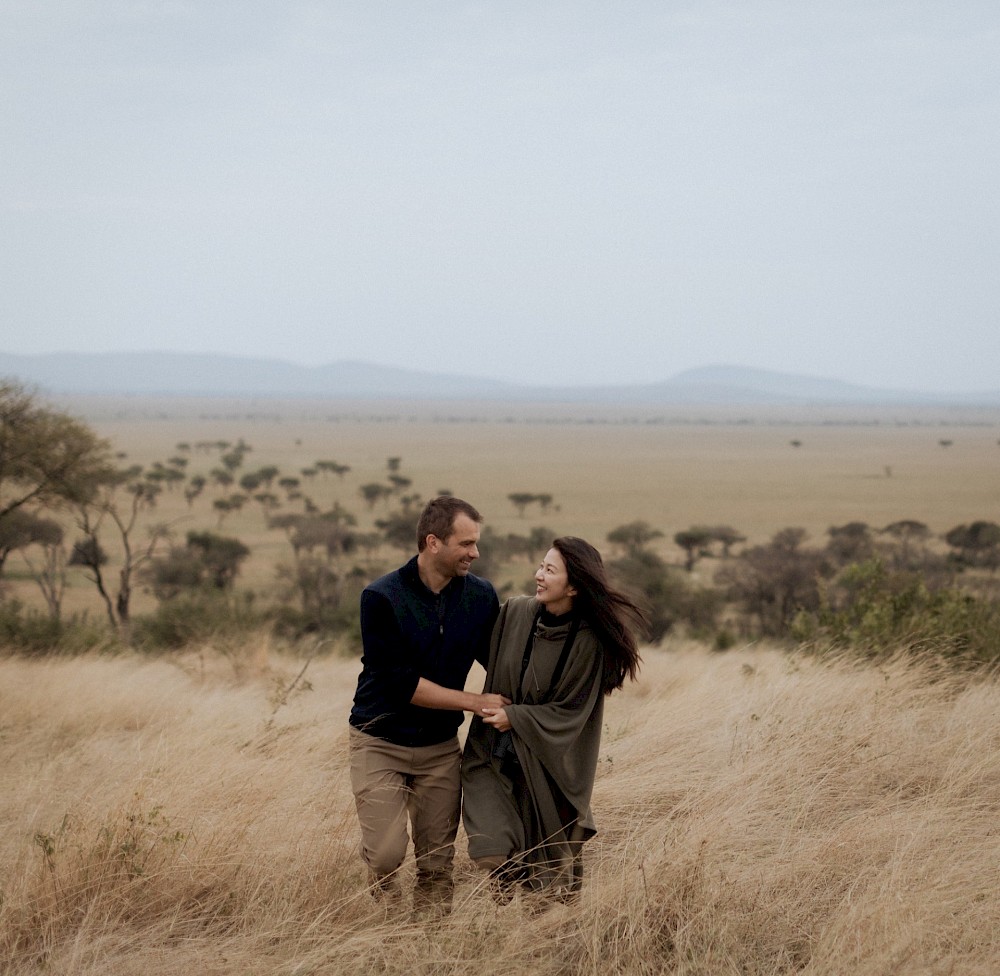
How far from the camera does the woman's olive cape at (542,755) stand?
3641 millimetres

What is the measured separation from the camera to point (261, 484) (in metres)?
53.8

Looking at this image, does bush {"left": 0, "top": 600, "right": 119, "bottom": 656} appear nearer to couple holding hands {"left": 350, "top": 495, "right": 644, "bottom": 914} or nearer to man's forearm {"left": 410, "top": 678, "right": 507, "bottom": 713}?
couple holding hands {"left": 350, "top": 495, "right": 644, "bottom": 914}

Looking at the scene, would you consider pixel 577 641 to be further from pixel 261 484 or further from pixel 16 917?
pixel 261 484

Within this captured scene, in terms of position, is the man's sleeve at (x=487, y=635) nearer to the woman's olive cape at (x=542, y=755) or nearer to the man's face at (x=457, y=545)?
the woman's olive cape at (x=542, y=755)

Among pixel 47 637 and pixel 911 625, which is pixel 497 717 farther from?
pixel 47 637

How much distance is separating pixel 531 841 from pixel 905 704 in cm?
347

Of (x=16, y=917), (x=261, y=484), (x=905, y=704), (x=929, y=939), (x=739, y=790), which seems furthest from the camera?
(x=261, y=484)

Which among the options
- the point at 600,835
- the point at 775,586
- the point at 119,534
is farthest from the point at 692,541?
the point at 600,835

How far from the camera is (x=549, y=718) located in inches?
144

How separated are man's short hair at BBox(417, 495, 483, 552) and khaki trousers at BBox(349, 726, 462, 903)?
2.49 ft

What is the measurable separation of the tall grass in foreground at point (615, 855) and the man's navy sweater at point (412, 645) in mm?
617

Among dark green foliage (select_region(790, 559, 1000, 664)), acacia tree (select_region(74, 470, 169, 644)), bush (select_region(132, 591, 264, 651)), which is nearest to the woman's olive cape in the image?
dark green foliage (select_region(790, 559, 1000, 664))

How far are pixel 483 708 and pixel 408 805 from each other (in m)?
0.57

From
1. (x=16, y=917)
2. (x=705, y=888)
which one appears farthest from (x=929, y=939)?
(x=16, y=917)
